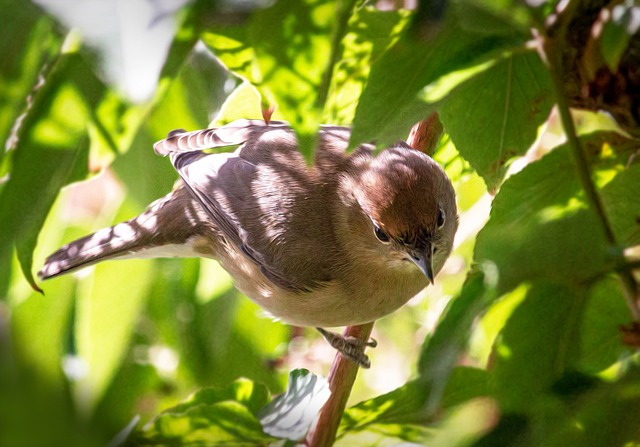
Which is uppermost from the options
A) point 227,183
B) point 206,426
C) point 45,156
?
point 227,183

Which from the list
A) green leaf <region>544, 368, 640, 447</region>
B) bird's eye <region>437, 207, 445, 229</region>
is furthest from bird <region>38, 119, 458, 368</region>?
green leaf <region>544, 368, 640, 447</region>

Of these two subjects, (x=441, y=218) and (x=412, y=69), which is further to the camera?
(x=441, y=218)

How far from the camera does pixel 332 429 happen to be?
0.64 meters

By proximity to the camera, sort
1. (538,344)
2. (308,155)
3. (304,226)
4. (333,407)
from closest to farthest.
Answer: (308,155) < (538,344) < (333,407) < (304,226)

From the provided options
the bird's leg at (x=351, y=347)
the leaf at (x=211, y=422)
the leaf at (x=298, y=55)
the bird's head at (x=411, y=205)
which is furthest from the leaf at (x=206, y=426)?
the leaf at (x=298, y=55)

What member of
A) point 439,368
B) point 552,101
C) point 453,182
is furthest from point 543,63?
point 439,368

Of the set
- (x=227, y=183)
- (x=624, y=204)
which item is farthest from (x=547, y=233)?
(x=227, y=183)

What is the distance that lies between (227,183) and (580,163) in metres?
0.33

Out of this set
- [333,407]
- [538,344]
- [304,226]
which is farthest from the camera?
[304,226]

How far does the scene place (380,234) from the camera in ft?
2.39

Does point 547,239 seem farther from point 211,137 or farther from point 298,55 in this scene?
point 211,137

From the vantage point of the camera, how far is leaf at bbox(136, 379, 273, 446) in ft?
2.11

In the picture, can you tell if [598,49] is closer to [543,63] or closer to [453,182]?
[543,63]

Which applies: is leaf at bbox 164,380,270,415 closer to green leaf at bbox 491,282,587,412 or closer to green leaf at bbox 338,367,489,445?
green leaf at bbox 338,367,489,445
